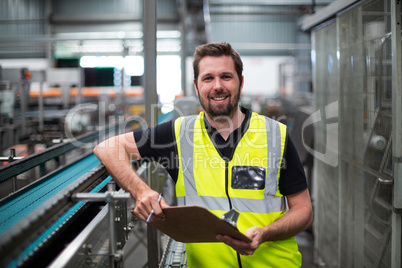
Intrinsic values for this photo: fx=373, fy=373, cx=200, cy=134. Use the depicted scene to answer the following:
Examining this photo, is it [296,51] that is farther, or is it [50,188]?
[296,51]

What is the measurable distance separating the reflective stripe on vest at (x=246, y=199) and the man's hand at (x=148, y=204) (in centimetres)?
28

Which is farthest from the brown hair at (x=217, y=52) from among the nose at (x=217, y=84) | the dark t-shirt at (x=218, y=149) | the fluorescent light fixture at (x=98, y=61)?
the fluorescent light fixture at (x=98, y=61)

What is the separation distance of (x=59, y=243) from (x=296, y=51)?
17.4 m

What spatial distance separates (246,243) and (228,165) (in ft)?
1.28

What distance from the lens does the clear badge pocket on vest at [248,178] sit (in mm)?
1563

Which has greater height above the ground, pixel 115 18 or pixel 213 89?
pixel 115 18

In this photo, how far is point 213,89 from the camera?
5.56 feet

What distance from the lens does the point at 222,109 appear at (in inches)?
66.8

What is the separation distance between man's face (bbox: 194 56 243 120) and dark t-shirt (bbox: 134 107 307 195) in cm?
8

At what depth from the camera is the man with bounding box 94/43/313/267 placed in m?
1.55

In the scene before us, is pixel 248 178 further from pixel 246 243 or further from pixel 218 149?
pixel 246 243

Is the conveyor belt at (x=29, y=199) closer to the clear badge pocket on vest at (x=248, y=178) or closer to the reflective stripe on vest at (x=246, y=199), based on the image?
the reflective stripe on vest at (x=246, y=199)

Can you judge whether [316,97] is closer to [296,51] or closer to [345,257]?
[345,257]

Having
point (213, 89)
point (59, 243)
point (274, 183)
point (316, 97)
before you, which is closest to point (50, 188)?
point (59, 243)
